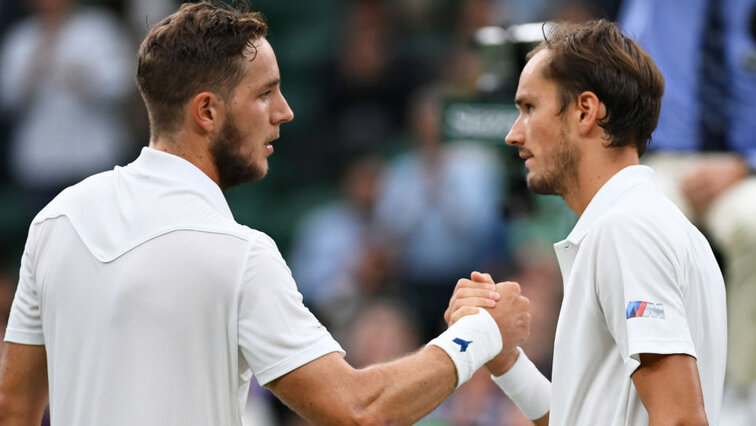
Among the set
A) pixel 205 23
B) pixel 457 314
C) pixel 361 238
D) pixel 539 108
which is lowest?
pixel 361 238

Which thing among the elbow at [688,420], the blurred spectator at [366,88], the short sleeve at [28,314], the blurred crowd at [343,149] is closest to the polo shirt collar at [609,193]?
the elbow at [688,420]

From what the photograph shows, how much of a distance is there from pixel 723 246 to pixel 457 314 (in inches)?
78.8

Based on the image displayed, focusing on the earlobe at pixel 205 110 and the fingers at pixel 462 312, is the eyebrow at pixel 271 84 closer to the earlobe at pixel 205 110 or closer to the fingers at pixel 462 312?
the earlobe at pixel 205 110

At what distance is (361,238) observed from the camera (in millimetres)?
Answer: 7336

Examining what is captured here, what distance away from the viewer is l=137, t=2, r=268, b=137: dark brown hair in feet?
9.37

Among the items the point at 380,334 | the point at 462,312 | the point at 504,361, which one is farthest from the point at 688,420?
the point at 380,334

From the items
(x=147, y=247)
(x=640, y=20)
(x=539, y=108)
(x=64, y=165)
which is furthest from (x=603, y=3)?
(x=64, y=165)

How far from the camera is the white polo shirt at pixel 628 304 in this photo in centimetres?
253

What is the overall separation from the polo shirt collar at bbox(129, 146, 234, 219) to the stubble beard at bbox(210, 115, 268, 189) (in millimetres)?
64

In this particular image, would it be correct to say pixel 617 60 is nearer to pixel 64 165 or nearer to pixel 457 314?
pixel 457 314

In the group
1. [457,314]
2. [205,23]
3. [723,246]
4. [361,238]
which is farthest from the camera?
[361,238]

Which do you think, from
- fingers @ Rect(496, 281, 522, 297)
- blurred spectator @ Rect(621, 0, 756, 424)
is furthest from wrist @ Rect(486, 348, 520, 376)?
blurred spectator @ Rect(621, 0, 756, 424)

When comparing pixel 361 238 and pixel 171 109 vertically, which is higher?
pixel 171 109

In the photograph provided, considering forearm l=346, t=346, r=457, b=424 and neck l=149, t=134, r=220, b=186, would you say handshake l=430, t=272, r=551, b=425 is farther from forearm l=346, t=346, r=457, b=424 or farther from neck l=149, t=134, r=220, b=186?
neck l=149, t=134, r=220, b=186
